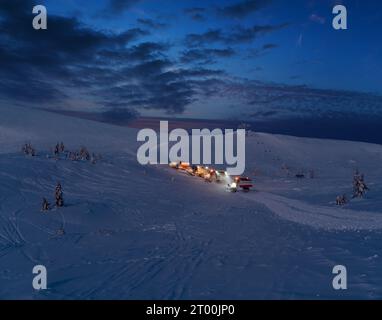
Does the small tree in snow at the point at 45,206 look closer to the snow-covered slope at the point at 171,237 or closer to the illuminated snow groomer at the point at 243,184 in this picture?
the snow-covered slope at the point at 171,237

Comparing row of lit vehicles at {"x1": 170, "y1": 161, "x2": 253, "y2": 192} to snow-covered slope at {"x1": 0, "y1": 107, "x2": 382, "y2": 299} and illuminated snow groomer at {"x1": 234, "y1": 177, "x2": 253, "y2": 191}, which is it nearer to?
illuminated snow groomer at {"x1": 234, "y1": 177, "x2": 253, "y2": 191}

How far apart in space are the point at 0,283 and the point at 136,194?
10.7 meters

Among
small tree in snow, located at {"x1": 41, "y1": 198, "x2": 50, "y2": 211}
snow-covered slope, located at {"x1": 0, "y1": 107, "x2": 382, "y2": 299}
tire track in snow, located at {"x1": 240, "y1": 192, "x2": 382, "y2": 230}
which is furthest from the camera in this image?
tire track in snow, located at {"x1": 240, "y1": 192, "x2": 382, "y2": 230}

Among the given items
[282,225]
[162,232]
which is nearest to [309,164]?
[282,225]

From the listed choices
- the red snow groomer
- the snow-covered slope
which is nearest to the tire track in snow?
the snow-covered slope

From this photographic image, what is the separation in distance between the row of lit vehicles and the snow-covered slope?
943 mm

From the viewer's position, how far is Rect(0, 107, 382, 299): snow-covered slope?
7.84 metres

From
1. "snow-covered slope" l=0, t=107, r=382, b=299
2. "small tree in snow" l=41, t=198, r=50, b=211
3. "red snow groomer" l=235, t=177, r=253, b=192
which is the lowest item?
"snow-covered slope" l=0, t=107, r=382, b=299

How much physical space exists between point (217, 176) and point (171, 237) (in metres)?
16.2

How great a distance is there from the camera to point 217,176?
27844 mm

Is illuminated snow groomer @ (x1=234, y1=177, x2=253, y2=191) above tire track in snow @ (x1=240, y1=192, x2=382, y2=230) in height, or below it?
above

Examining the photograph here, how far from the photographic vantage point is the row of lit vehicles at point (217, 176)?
80.4 feet

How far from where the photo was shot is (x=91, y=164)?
2370cm

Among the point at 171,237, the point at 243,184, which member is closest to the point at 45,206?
the point at 171,237
